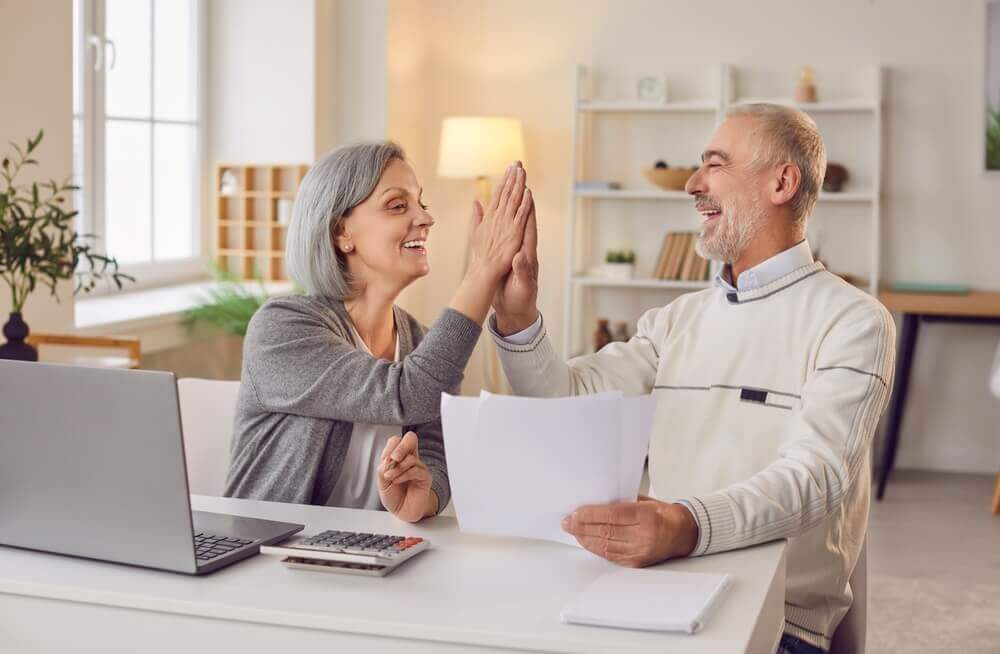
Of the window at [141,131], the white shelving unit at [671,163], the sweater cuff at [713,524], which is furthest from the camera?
the white shelving unit at [671,163]

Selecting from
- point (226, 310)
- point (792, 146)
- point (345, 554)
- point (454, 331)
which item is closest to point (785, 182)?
point (792, 146)

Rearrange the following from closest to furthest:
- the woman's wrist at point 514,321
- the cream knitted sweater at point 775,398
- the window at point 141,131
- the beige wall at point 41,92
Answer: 1. the cream knitted sweater at point 775,398
2. the woman's wrist at point 514,321
3. the beige wall at point 41,92
4. the window at point 141,131

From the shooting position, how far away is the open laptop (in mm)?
1400

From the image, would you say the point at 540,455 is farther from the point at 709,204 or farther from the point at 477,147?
the point at 477,147

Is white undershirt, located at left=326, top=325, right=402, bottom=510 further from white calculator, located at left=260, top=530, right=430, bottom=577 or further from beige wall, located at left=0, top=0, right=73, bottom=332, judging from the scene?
beige wall, located at left=0, top=0, right=73, bottom=332

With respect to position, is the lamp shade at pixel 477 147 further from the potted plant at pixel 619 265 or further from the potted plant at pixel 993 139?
the potted plant at pixel 993 139

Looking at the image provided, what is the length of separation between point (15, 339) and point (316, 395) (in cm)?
154

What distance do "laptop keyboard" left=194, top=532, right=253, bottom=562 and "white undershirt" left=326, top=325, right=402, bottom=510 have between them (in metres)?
0.49

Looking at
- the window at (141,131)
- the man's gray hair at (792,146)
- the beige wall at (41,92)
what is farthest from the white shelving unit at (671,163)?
the man's gray hair at (792,146)

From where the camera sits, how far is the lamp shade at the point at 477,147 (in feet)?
18.4

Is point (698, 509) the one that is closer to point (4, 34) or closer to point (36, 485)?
point (36, 485)

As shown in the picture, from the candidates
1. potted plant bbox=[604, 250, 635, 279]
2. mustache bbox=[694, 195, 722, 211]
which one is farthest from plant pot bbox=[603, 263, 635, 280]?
mustache bbox=[694, 195, 722, 211]

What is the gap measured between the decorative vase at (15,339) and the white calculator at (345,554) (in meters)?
1.89

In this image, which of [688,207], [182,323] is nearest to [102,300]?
[182,323]
